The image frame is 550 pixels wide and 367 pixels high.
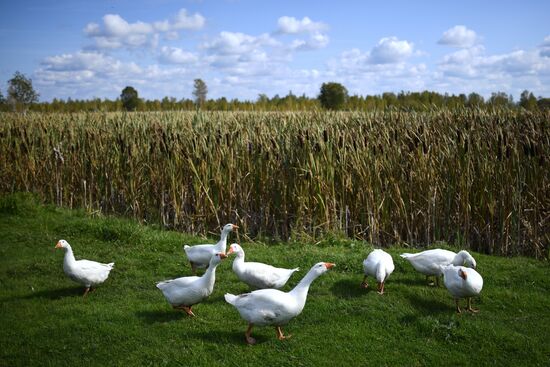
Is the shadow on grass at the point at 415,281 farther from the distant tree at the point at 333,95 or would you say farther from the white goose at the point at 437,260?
the distant tree at the point at 333,95

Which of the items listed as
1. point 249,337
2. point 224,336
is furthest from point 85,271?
point 249,337

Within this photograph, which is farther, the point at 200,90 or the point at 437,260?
the point at 200,90

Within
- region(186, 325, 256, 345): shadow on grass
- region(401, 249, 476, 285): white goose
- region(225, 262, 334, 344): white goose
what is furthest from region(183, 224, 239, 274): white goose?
region(401, 249, 476, 285): white goose

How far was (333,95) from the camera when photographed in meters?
37.2

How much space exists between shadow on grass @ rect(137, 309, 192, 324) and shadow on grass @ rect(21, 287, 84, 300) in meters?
1.52

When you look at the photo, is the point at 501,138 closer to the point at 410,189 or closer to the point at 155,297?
the point at 410,189

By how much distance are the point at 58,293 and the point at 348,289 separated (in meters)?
4.83

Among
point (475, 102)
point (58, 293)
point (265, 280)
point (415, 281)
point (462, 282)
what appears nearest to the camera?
point (462, 282)

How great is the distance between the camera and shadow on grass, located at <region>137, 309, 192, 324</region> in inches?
293

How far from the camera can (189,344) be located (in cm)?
671

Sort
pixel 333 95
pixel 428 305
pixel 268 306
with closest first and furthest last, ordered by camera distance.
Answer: pixel 268 306, pixel 428 305, pixel 333 95

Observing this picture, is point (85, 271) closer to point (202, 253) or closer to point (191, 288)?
point (202, 253)

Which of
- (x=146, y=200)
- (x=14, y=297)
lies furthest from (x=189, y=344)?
(x=146, y=200)

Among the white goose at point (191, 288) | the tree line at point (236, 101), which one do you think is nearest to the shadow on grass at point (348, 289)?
the white goose at point (191, 288)
